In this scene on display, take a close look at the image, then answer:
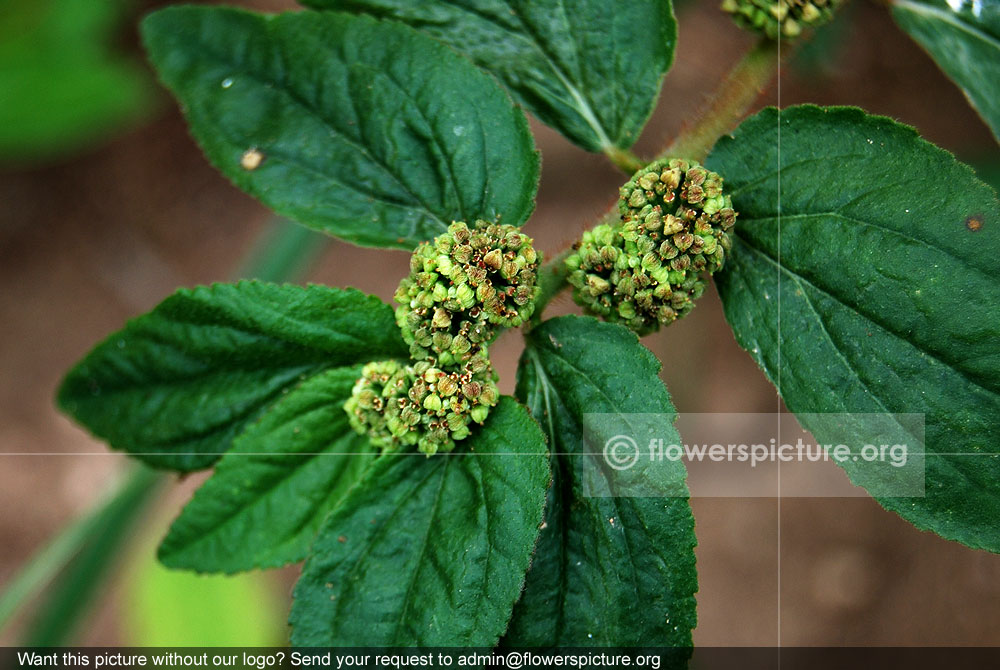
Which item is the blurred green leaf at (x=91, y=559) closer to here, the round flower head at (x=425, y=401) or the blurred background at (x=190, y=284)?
the blurred background at (x=190, y=284)

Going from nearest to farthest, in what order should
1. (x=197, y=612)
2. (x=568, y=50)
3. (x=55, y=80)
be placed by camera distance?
1. (x=568, y=50)
2. (x=197, y=612)
3. (x=55, y=80)

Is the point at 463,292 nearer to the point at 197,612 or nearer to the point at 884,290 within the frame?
the point at 884,290

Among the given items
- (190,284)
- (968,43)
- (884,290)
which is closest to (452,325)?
(884,290)

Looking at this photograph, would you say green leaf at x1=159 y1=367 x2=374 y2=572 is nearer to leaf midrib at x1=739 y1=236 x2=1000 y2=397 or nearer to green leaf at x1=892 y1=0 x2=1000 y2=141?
leaf midrib at x1=739 y1=236 x2=1000 y2=397

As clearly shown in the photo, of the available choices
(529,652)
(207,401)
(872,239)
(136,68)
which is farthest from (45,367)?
(872,239)

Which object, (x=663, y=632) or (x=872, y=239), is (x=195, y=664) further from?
(x=872, y=239)
